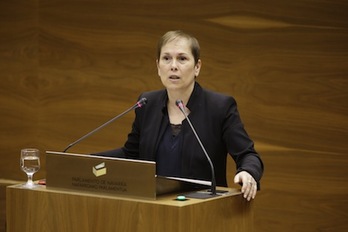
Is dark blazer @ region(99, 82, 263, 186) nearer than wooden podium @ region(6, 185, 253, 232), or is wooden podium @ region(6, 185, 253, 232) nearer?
wooden podium @ region(6, 185, 253, 232)

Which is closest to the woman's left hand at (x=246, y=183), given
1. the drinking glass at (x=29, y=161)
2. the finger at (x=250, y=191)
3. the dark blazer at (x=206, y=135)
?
the finger at (x=250, y=191)

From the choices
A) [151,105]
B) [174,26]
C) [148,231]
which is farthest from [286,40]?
[148,231]

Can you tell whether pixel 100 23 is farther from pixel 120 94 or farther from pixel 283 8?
pixel 283 8

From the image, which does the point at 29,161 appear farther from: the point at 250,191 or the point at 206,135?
the point at 250,191

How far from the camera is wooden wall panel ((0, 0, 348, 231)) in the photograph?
334cm

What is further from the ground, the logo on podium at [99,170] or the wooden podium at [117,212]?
the logo on podium at [99,170]

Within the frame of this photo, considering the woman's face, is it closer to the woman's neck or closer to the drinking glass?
the woman's neck

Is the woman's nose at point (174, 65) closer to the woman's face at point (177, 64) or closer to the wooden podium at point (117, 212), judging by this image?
the woman's face at point (177, 64)

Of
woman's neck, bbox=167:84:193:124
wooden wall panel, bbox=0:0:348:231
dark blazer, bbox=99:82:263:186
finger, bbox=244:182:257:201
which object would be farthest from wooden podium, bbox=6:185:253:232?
wooden wall panel, bbox=0:0:348:231

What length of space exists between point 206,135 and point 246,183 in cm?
29

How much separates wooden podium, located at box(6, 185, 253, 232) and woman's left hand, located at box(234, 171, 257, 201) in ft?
0.08

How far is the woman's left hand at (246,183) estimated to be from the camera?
211 centimetres

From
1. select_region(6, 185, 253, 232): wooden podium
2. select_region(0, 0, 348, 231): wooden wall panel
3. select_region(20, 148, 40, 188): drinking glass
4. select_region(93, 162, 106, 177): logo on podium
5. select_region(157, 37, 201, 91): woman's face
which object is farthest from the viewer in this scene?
select_region(0, 0, 348, 231): wooden wall panel

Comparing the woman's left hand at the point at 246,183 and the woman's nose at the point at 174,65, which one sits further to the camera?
the woman's nose at the point at 174,65
